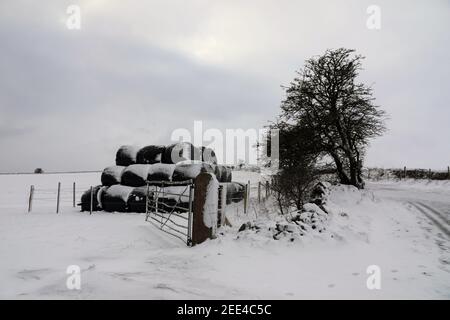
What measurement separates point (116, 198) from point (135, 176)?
52.4 inches

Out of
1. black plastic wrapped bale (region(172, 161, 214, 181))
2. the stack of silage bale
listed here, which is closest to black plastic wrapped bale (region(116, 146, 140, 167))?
the stack of silage bale

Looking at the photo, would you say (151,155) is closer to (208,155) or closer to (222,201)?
(208,155)

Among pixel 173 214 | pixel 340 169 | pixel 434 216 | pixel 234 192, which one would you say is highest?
pixel 340 169

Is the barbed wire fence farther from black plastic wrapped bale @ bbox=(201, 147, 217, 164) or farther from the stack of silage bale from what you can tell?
black plastic wrapped bale @ bbox=(201, 147, 217, 164)

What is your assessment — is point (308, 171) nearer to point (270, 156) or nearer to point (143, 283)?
point (270, 156)

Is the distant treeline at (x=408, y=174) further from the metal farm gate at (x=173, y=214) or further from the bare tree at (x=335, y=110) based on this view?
the metal farm gate at (x=173, y=214)

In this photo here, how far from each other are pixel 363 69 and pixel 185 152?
10095 mm

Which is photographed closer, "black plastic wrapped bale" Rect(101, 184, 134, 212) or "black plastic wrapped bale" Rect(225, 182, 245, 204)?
"black plastic wrapped bale" Rect(101, 184, 134, 212)

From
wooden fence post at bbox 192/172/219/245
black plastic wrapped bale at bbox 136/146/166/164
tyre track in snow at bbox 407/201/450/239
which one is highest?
black plastic wrapped bale at bbox 136/146/166/164

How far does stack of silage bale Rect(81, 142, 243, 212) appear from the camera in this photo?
539 inches

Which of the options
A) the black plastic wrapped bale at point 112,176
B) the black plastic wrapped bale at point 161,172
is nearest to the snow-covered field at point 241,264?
the black plastic wrapped bale at point 161,172

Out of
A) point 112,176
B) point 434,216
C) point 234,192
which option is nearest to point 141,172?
point 112,176

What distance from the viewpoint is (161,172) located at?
1398cm
